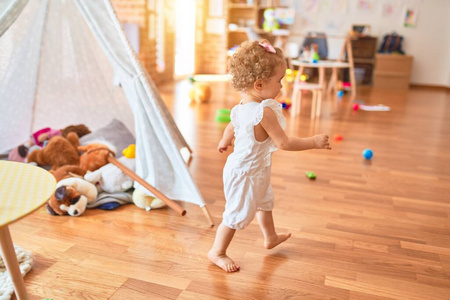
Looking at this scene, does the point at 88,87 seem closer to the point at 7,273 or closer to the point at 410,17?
the point at 7,273

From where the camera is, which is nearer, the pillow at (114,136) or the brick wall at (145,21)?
the pillow at (114,136)

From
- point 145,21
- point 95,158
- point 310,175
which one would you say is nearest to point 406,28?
point 145,21

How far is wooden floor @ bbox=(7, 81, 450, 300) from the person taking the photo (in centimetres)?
136

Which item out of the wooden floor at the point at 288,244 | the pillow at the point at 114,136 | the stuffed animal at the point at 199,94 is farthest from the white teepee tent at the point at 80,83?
the stuffed animal at the point at 199,94

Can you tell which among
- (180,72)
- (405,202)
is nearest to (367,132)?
(405,202)

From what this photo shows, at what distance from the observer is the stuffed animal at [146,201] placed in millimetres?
1922

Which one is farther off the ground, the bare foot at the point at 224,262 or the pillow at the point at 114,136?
the pillow at the point at 114,136

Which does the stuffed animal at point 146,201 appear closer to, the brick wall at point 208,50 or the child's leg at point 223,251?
the child's leg at point 223,251

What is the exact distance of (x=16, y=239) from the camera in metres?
1.62

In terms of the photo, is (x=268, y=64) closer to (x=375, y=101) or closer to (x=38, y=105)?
(x=38, y=105)

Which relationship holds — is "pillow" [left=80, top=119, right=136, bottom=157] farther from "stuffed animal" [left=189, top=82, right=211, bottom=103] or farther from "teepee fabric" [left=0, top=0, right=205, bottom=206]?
"stuffed animal" [left=189, top=82, right=211, bottom=103]

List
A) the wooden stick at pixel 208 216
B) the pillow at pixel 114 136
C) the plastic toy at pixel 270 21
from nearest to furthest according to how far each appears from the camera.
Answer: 1. the wooden stick at pixel 208 216
2. the pillow at pixel 114 136
3. the plastic toy at pixel 270 21

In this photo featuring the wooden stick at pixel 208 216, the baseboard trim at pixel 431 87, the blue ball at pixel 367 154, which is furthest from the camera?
the baseboard trim at pixel 431 87

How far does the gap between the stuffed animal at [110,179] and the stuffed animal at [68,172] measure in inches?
2.8
